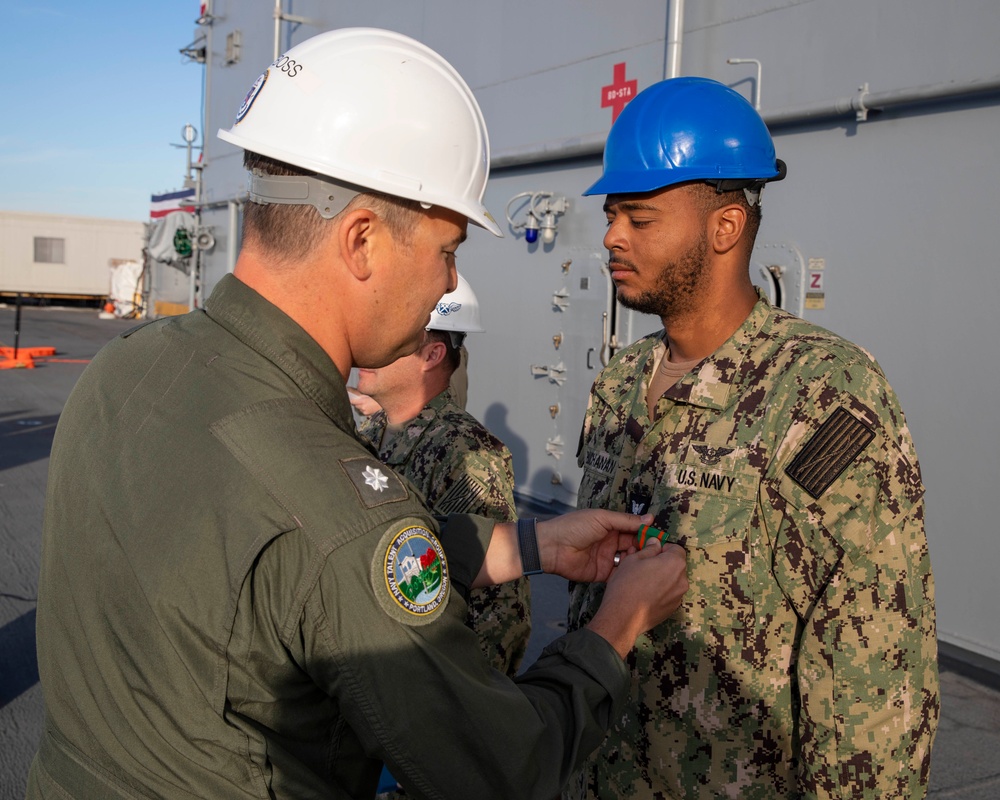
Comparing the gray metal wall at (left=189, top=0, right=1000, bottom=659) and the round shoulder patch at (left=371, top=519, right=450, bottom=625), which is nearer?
the round shoulder patch at (left=371, top=519, right=450, bottom=625)

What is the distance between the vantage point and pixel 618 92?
6238mm

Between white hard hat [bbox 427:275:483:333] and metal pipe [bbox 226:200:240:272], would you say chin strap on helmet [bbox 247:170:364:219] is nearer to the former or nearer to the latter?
white hard hat [bbox 427:275:483:333]

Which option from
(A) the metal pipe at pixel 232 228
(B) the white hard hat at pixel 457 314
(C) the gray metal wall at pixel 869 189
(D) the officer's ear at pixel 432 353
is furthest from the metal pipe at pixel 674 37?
(A) the metal pipe at pixel 232 228

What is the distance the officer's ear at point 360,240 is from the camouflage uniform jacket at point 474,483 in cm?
115

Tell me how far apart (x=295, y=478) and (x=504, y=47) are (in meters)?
6.85

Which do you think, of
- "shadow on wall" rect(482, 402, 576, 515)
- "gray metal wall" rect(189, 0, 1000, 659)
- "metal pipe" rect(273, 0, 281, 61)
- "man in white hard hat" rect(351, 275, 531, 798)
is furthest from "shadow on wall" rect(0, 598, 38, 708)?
"metal pipe" rect(273, 0, 281, 61)

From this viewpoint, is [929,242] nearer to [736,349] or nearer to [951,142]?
[951,142]

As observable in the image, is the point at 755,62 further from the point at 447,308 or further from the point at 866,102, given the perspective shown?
the point at 447,308

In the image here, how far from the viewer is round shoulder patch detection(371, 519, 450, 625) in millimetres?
1198

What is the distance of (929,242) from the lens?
14.5ft

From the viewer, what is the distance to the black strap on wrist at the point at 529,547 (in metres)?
1.99

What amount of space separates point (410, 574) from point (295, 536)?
0.54ft

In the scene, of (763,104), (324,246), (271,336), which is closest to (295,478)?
(271,336)

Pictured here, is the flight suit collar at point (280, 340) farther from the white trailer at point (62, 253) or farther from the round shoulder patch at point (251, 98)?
the white trailer at point (62, 253)
